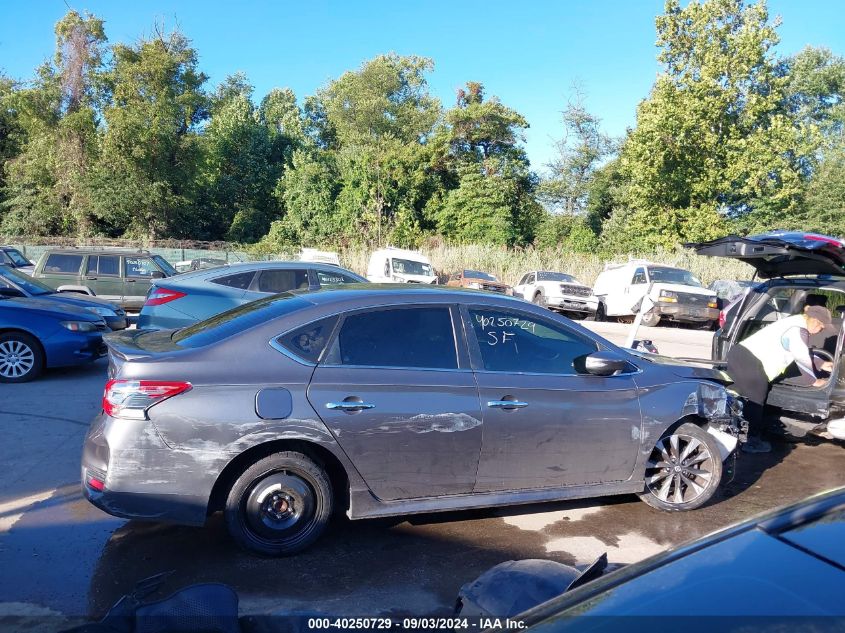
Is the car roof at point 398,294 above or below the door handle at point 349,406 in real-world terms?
above

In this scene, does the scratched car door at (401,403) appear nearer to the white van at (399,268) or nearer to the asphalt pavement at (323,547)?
the asphalt pavement at (323,547)

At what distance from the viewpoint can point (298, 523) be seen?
416 cm

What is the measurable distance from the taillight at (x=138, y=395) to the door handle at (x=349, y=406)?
0.86 m

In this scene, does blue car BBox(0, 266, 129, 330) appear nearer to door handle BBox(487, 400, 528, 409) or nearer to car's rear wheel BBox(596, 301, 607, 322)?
door handle BBox(487, 400, 528, 409)

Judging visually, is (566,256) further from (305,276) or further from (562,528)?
(562,528)

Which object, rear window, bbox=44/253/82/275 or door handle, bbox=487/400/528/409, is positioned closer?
door handle, bbox=487/400/528/409

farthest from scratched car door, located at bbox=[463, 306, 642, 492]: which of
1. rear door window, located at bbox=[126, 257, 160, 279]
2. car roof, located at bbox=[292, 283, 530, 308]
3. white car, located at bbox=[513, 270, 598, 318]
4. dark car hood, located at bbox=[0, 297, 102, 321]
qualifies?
white car, located at bbox=[513, 270, 598, 318]

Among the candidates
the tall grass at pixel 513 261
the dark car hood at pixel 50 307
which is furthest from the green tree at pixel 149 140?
the dark car hood at pixel 50 307

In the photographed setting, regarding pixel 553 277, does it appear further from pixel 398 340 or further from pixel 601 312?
pixel 398 340

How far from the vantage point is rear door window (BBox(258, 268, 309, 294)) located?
994 centimetres

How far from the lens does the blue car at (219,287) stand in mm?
8875

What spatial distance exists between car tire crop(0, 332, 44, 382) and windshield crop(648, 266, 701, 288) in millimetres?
17535

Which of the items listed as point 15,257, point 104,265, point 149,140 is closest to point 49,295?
point 104,265

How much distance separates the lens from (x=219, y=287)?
30.9ft
